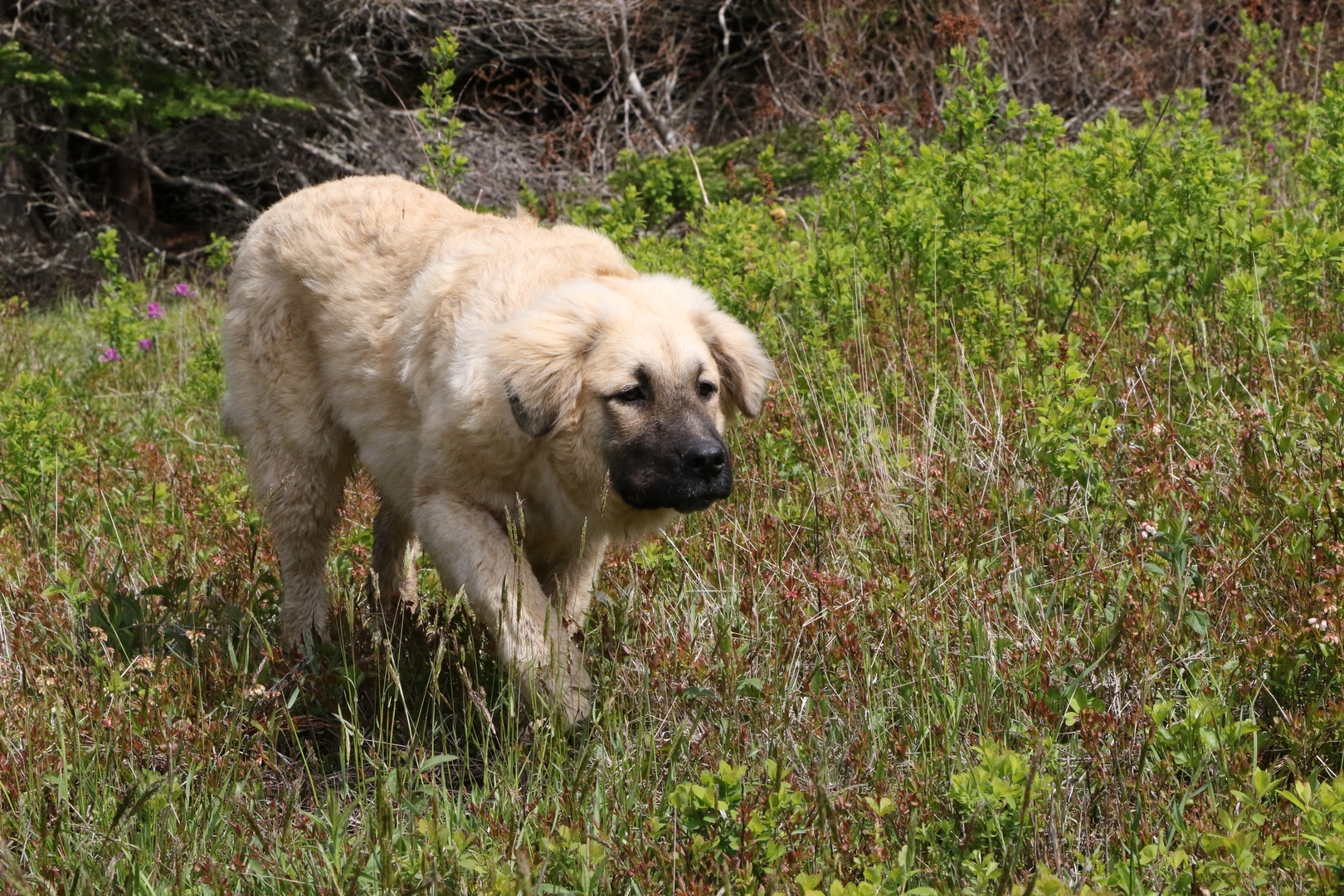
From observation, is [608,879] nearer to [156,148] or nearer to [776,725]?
[776,725]

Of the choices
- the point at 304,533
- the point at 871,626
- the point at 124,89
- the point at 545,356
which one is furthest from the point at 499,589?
the point at 124,89

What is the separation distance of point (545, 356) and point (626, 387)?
0.90 ft

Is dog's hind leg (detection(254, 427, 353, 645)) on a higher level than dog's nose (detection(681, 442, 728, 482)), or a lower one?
lower

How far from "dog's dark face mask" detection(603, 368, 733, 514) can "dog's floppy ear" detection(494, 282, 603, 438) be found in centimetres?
17

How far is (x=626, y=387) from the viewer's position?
12.0 feet

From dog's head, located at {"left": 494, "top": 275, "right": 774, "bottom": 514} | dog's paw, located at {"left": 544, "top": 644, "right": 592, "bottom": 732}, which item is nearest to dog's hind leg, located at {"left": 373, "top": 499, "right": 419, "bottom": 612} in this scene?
dog's head, located at {"left": 494, "top": 275, "right": 774, "bottom": 514}

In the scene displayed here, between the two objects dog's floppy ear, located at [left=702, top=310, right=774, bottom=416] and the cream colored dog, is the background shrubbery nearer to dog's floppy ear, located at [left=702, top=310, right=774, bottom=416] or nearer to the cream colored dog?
the cream colored dog

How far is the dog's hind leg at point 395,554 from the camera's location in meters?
4.74

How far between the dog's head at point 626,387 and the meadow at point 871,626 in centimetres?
43

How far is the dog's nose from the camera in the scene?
343 centimetres

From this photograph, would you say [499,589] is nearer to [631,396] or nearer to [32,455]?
[631,396]

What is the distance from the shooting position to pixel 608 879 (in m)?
2.51

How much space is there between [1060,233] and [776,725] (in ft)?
12.2

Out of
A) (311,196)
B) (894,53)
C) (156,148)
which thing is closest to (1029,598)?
(311,196)
